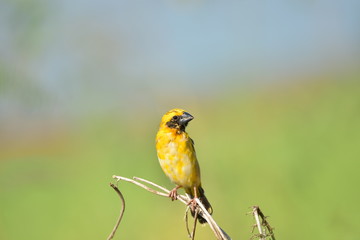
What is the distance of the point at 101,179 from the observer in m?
6.80

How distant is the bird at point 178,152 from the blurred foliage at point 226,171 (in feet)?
3.34

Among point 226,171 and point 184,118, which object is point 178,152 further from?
point 226,171

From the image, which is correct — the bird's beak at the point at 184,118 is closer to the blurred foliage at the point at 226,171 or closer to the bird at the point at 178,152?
the bird at the point at 178,152

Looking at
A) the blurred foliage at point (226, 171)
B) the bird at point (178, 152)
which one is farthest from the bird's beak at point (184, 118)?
the blurred foliage at point (226, 171)

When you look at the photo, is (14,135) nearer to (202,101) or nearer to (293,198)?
(202,101)

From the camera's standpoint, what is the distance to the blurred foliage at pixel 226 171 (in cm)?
450

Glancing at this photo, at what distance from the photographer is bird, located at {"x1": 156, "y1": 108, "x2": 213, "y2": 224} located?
3.77 meters

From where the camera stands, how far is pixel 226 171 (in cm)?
559

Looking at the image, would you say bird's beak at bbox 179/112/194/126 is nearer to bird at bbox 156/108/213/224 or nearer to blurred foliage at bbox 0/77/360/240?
bird at bbox 156/108/213/224

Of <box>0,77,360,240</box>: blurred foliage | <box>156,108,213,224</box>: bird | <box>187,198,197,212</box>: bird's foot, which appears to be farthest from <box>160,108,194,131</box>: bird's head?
<box>187,198,197,212</box>: bird's foot

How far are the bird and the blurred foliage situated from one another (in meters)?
1.02

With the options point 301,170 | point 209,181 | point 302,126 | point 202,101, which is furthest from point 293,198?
point 202,101

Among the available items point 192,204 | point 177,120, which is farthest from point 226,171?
point 192,204

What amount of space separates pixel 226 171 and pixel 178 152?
74.9 inches
